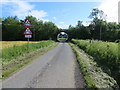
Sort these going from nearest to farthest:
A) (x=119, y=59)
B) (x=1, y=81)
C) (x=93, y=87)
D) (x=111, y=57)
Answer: (x=93, y=87) → (x=1, y=81) → (x=119, y=59) → (x=111, y=57)

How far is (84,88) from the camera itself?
15.0 feet

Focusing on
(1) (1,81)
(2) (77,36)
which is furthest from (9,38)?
(1) (1,81)

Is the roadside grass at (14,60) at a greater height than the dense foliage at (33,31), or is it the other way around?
the dense foliage at (33,31)

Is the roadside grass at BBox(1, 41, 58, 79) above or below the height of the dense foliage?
below

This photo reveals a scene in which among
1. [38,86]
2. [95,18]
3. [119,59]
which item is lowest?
[38,86]

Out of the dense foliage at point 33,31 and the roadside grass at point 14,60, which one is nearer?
the roadside grass at point 14,60

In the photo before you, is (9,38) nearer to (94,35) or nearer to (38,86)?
(94,35)

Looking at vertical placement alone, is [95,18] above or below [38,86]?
above

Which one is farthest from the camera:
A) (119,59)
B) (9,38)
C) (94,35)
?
(9,38)

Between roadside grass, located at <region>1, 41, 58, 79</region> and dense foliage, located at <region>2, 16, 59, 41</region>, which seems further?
dense foliage, located at <region>2, 16, 59, 41</region>

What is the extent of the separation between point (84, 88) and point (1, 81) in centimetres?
335

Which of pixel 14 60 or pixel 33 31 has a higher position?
pixel 33 31

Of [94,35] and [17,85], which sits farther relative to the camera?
[94,35]

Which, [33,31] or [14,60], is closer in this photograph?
[14,60]
